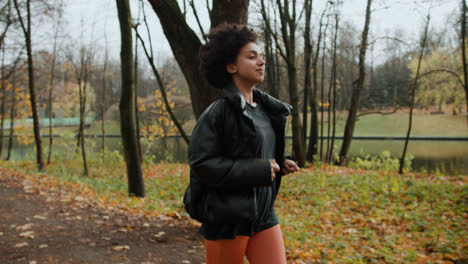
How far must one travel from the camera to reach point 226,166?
5.09ft

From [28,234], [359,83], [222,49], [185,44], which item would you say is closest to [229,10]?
[185,44]

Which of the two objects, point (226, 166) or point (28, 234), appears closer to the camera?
point (226, 166)

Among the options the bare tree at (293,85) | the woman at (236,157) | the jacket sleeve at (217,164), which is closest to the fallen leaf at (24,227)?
the woman at (236,157)

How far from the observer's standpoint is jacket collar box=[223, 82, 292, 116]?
5.49 ft

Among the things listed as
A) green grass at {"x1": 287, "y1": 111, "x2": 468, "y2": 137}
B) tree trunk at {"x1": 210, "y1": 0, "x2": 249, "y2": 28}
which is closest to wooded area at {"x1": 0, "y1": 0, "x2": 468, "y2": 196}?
tree trunk at {"x1": 210, "y1": 0, "x2": 249, "y2": 28}

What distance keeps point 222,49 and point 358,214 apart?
5744 millimetres

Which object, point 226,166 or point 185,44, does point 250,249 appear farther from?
point 185,44

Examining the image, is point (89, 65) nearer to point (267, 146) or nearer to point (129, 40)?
point (129, 40)

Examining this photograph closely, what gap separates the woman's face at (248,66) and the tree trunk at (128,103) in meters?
5.92

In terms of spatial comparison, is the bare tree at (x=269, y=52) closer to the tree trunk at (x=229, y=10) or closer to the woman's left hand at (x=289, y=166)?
the tree trunk at (x=229, y=10)

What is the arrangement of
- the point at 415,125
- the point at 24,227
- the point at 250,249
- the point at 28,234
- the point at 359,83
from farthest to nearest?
the point at 415,125 < the point at 359,83 < the point at 24,227 < the point at 28,234 < the point at 250,249

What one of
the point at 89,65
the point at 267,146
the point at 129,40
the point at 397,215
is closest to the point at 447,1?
the point at 397,215

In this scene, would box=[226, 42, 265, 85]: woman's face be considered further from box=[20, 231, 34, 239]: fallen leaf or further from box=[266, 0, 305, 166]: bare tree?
box=[266, 0, 305, 166]: bare tree

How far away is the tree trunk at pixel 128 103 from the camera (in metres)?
7.09
